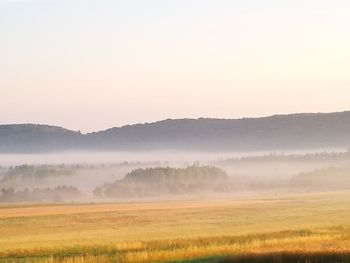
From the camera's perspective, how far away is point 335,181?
164m

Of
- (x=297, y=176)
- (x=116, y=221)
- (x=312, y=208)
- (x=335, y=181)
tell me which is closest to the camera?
(x=116, y=221)

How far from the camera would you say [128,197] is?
171 meters

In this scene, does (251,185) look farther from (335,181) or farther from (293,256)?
(293,256)

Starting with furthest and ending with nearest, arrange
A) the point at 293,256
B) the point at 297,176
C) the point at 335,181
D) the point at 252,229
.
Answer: the point at 297,176, the point at 335,181, the point at 252,229, the point at 293,256

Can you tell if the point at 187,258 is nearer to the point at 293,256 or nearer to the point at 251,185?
the point at 293,256

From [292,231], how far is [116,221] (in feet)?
91.0

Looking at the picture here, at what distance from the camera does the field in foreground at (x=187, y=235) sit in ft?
138

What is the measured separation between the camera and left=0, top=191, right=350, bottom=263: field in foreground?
138ft

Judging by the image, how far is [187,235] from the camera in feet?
207

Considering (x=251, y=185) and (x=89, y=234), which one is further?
(x=251, y=185)

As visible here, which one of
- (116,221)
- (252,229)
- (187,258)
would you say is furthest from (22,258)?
(116,221)

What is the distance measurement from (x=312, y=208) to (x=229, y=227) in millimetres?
25255

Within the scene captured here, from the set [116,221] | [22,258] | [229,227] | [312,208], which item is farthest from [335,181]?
[22,258]

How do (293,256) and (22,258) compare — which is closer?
(293,256)
